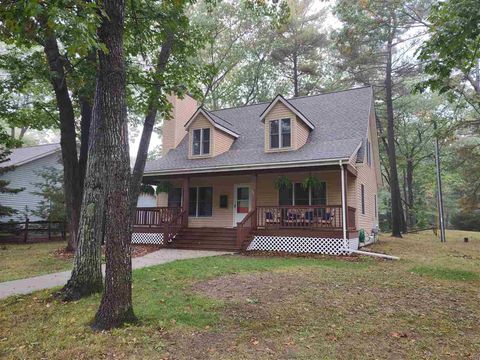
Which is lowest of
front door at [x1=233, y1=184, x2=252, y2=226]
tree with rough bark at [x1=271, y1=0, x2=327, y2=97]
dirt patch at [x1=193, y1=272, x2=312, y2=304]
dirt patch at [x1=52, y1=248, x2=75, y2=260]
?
dirt patch at [x1=193, y1=272, x2=312, y2=304]

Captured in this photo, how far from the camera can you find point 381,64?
2391 cm

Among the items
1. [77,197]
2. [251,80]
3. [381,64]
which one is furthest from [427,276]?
[251,80]

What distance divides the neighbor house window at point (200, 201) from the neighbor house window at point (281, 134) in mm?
3980

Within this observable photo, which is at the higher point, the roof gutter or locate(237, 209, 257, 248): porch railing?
the roof gutter

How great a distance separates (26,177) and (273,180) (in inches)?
668

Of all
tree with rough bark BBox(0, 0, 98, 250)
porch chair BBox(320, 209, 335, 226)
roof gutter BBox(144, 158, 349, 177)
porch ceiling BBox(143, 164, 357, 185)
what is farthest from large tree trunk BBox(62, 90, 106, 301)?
porch chair BBox(320, 209, 335, 226)

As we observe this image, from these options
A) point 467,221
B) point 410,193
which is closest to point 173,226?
point 410,193

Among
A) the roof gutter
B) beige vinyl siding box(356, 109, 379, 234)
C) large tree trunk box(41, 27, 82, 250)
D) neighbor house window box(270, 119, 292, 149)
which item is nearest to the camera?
large tree trunk box(41, 27, 82, 250)

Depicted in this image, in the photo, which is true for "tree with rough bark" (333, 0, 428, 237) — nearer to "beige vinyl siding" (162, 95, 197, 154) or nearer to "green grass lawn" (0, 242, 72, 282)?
"beige vinyl siding" (162, 95, 197, 154)

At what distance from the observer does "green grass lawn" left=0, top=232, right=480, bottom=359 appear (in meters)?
3.68

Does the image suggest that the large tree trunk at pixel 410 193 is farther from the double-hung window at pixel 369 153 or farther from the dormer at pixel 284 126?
the dormer at pixel 284 126

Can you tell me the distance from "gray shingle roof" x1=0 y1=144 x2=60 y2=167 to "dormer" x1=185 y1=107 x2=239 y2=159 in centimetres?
1235

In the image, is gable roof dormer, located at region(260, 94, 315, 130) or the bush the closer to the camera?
gable roof dormer, located at region(260, 94, 315, 130)

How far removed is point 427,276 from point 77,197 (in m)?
10.7
